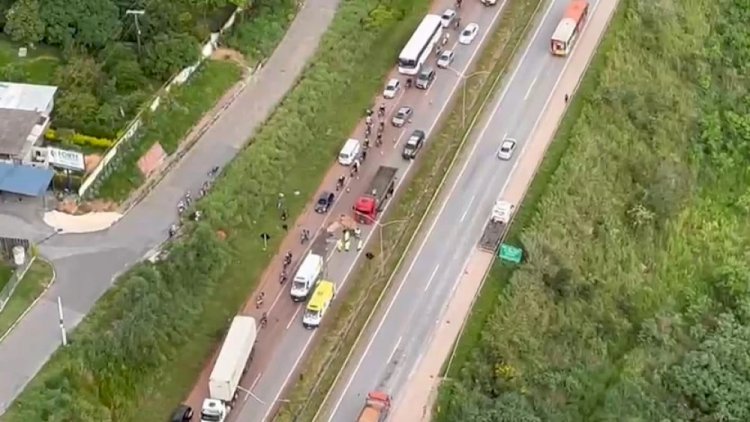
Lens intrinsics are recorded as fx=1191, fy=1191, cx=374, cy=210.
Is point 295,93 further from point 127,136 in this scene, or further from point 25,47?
point 25,47

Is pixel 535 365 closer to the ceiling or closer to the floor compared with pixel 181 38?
closer to the floor

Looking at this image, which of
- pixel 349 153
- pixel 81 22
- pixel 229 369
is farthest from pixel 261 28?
pixel 229 369

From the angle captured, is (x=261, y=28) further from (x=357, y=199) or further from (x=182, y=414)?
(x=182, y=414)

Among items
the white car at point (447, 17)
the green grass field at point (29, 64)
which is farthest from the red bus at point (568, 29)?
the green grass field at point (29, 64)

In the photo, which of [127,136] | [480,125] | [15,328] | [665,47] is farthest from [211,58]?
[665,47]

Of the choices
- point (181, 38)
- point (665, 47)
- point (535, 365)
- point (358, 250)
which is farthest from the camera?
point (665, 47)

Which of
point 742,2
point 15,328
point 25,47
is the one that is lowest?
point 15,328
